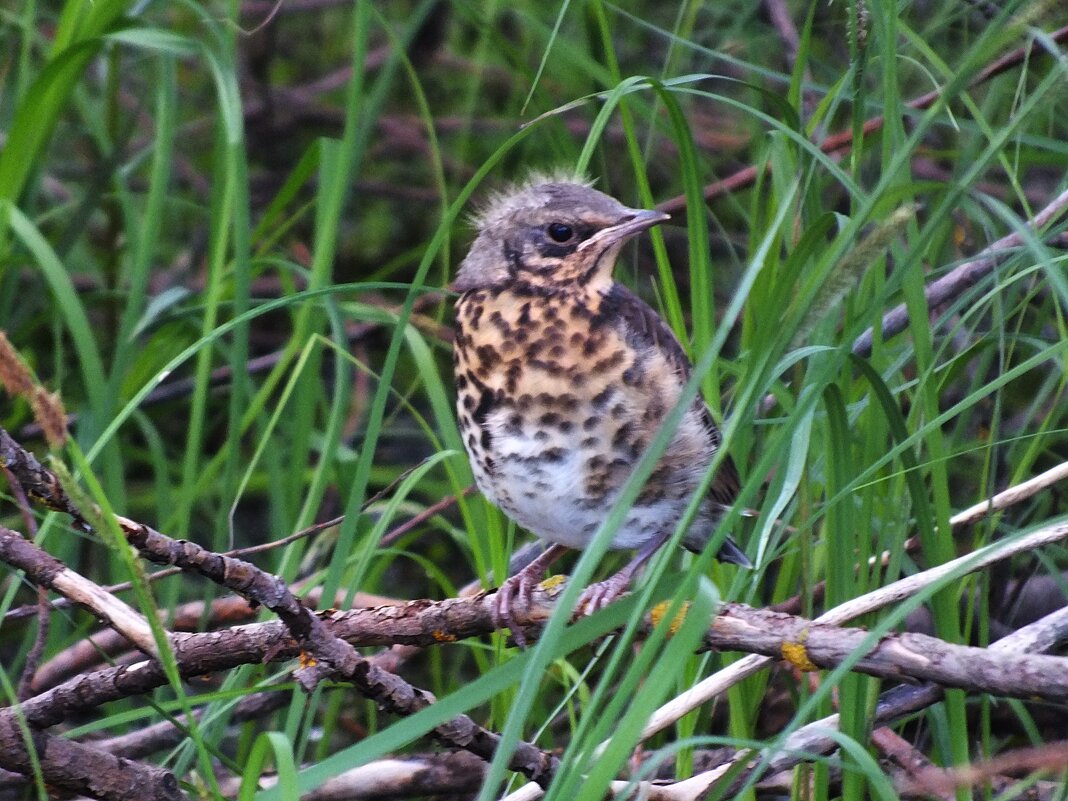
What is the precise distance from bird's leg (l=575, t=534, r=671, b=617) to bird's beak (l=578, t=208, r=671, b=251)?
0.58 metres

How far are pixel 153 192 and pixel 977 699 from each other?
195cm

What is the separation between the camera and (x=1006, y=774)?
7.92 ft

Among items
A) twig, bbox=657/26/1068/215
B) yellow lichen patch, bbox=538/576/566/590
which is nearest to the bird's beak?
twig, bbox=657/26/1068/215

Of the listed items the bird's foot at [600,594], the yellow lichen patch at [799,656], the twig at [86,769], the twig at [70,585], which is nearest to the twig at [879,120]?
the bird's foot at [600,594]

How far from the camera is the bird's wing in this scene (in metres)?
2.67

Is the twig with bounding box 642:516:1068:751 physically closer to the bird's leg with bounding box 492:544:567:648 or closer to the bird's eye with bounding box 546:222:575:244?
the bird's leg with bounding box 492:544:567:648

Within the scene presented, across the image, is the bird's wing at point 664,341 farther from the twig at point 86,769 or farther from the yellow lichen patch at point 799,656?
the twig at point 86,769

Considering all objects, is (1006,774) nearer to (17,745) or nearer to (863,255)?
(863,255)

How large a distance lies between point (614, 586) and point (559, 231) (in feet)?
2.46

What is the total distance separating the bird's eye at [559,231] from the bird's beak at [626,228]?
0.16ft

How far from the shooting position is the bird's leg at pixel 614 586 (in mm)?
2550

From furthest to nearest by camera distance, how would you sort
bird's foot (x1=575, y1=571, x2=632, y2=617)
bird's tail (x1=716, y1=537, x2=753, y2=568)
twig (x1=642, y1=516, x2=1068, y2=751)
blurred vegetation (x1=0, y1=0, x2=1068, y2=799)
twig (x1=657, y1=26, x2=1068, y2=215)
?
twig (x1=657, y1=26, x2=1068, y2=215), bird's foot (x1=575, y1=571, x2=632, y2=617), bird's tail (x1=716, y1=537, x2=753, y2=568), blurred vegetation (x1=0, y1=0, x2=1068, y2=799), twig (x1=642, y1=516, x2=1068, y2=751)

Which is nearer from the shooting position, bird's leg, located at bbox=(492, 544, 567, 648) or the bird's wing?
bird's leg, located at bbox=(492, 544, 567, 648)

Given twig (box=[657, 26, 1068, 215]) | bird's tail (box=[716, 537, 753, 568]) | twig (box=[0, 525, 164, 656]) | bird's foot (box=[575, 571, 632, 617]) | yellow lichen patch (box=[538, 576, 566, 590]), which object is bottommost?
bird's foot (box=[575, 571, 632, 617])
